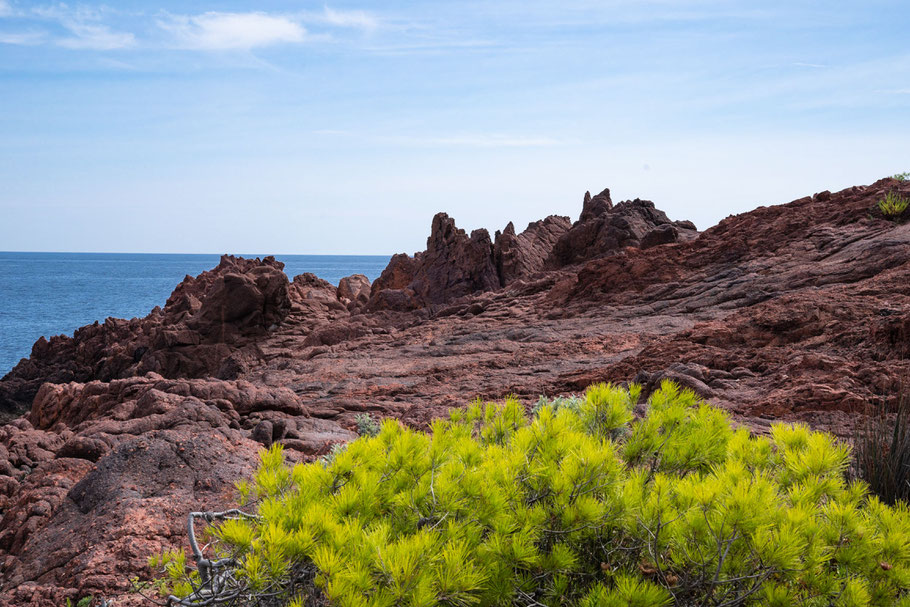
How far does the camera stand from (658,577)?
2.81 meters

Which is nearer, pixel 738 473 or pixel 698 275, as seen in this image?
pixel 738 473

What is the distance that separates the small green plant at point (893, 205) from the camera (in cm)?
1803

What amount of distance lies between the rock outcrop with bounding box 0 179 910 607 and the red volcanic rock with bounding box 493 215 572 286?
0.10m

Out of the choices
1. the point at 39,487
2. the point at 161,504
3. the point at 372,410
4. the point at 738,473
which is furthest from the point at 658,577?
the point at 372,410

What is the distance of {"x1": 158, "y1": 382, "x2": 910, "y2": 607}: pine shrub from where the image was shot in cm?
241

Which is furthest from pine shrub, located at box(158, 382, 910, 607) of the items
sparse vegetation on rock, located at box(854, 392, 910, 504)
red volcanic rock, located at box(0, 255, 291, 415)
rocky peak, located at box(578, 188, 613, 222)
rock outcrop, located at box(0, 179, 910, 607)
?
rocky peak, located at box(578, 188, 613, 222)

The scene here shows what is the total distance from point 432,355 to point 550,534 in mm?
15465

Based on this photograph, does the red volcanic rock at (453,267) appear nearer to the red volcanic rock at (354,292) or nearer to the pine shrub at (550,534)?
the red volcanic rock at (354,292)

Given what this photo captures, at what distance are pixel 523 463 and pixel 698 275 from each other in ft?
61.0

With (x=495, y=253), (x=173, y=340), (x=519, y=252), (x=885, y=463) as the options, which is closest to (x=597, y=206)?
(x=519, y=252)

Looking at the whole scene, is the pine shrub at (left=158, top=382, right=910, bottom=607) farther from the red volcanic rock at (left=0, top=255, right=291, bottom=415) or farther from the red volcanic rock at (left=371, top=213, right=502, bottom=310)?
the red volcanic rock at (left=371, top=213, right=502, bottom=310)

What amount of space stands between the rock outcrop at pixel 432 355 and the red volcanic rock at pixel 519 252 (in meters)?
0.10

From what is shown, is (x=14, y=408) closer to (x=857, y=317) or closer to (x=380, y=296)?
(x=380, y=296)

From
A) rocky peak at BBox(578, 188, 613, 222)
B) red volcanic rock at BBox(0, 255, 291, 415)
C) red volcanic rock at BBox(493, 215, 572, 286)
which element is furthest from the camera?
rocky peak at BBox(578, 188, 613, 222)
